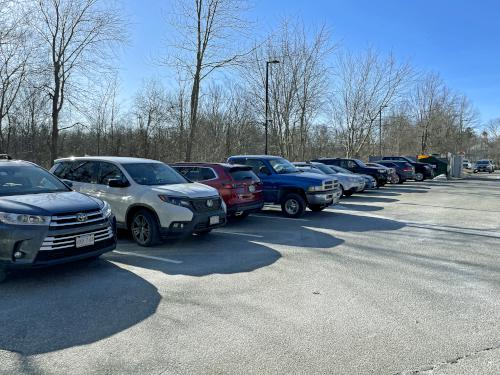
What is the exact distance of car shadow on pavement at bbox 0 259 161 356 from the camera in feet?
12.7

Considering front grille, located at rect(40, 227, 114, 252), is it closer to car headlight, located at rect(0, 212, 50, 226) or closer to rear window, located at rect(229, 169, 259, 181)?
car headlight, located at rect(0, 212, 50, 226)

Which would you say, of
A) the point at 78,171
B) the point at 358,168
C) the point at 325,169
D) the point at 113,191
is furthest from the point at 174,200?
the point at 358,168

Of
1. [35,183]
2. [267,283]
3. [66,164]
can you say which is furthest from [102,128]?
[267,283]

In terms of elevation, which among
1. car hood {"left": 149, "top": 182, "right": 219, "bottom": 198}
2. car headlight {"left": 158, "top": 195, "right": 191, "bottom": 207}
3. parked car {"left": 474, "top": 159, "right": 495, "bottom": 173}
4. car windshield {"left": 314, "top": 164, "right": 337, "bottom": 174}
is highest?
parked car {"left": 474, "top": 159, "right": 495, "bottom": 173}

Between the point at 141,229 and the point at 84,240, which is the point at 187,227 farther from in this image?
the point at 84,240

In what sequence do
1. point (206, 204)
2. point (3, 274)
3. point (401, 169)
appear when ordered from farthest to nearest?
1. point (401, 169)
2. point (206, 204)
3. point (3, 274)

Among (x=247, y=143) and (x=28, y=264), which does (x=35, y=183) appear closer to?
(x=28, y=264)

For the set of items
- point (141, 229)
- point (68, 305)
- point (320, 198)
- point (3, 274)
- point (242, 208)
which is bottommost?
point (68, 305)

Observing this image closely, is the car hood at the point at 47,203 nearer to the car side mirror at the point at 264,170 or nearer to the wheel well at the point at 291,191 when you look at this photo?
the wheel well at the point at 291,191

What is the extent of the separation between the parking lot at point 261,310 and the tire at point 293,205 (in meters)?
3.35

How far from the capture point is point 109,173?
8.41 metres

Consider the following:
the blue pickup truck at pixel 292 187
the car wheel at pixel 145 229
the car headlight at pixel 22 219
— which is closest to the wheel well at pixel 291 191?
the blue pickup truck at pixel 292 187

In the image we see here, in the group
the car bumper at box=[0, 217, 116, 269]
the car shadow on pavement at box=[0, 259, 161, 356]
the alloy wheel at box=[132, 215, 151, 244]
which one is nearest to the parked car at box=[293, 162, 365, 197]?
the alloy wheel at box=[132, 215, 151, 244]

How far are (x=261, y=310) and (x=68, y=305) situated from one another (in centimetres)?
227
